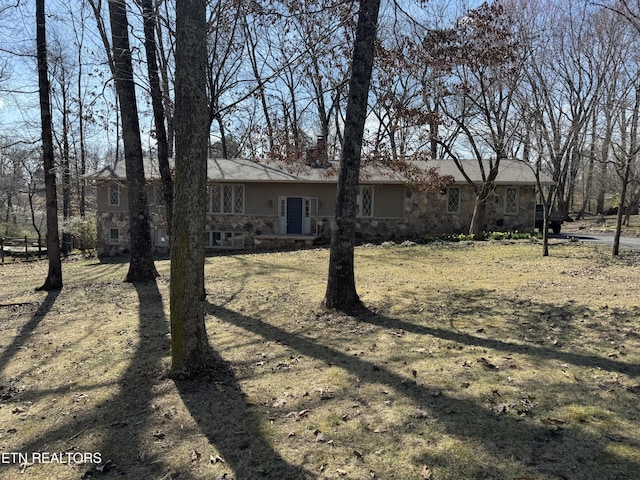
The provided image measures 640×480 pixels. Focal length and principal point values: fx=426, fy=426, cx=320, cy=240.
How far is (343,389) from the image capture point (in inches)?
148

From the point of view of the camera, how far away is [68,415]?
11.7 ft

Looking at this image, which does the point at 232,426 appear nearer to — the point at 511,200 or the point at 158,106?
the point at 158,106

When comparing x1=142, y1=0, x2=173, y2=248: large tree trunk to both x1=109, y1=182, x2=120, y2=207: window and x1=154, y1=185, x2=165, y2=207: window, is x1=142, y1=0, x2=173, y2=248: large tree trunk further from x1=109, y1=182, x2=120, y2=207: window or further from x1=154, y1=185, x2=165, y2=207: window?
x1=109, y1=182, x2=120, y2=207: window

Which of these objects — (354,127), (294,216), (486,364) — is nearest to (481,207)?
(294,216)

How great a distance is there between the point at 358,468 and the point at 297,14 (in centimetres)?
641

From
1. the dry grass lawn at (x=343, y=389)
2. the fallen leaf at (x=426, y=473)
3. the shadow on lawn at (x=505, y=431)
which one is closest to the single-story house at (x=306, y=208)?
the dry grass lawn at (x=343, y=389)

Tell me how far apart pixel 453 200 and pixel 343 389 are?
573 inches

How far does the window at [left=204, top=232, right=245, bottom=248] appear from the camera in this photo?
17469mm

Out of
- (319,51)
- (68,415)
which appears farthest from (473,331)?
(319,51)

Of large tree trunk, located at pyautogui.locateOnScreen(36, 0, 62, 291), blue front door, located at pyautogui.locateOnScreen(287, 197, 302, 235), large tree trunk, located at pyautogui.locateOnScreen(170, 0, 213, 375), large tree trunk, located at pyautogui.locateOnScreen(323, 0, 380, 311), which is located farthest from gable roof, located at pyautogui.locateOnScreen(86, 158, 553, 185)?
large tree trunk, located at pyautogui.locateOnScreen(170, 0, 213, 375)

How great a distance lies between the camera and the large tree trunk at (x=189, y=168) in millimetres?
3727

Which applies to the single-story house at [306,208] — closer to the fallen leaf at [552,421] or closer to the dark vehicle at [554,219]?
the dark vehicle at [554,219]

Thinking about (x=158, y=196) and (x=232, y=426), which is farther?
(x=158, y=196)

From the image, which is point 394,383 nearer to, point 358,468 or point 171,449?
point 358,468
